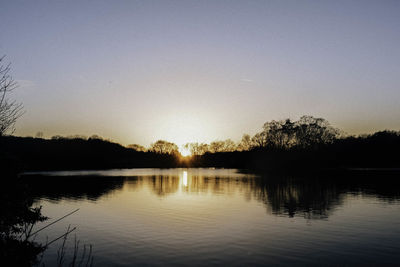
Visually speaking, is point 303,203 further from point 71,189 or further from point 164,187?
point 71,189

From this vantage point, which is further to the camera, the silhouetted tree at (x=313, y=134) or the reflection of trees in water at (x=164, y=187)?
the silhouetted tree at (x=313, y=134)

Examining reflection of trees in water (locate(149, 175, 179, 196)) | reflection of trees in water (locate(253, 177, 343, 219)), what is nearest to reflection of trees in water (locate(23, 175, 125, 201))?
reflection of trees in water (locate(149, 175, 179, 196))

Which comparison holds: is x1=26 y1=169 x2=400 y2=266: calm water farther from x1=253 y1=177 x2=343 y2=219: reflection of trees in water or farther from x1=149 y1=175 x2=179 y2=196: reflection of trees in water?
x1=149 y1=175 x2=179 y2=196: reflection of trees in water

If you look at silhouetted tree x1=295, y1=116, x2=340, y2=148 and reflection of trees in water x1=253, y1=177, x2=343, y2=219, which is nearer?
reflection of trees in water x1=253, y1=177, x2=343, y2=219

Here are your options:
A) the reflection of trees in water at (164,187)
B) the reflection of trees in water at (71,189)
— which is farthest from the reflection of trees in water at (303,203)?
the reflection of trees in water at (71,189)

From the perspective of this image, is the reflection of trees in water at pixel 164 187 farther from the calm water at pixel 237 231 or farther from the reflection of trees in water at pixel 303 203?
the reflection of trees in water at pixel 303 203

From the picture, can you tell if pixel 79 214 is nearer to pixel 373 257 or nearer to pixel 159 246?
pixel 159 246

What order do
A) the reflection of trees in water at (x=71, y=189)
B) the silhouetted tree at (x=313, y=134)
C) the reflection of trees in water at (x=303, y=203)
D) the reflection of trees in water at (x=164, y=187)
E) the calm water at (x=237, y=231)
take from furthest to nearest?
the silhouetted tree at (x=313, y=134), the reflection of trees in water at (x=164, y=187), the reflection of trees in water at (x=71, y=189), the reflection of trees in water at (x=303, y=203), the calm water at (x=237, y=231)

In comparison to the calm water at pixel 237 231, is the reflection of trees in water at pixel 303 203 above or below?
above

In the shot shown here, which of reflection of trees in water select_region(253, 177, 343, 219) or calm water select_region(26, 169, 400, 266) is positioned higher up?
reflection of trees in water select_region(253, 177, 343, 219)

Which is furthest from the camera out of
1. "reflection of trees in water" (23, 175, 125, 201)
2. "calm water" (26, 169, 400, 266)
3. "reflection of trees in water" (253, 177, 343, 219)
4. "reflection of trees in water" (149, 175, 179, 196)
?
"reflection of trees in water" (149, 175, 179, 196)

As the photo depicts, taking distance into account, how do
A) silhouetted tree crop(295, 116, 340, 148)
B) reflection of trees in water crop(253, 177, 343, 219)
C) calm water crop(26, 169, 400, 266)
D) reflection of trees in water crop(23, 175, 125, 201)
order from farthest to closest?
silhouetted tree crop(295, 116, 340, 148) < reflection of trees in water crop(23, 175, 125, 201) < reflection of trees in water crop(253, 177, 343, 219) < calm water crop(26, 169, 400, 266)

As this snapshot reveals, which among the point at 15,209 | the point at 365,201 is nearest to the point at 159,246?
the point at 15,209

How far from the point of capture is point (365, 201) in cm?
4956
